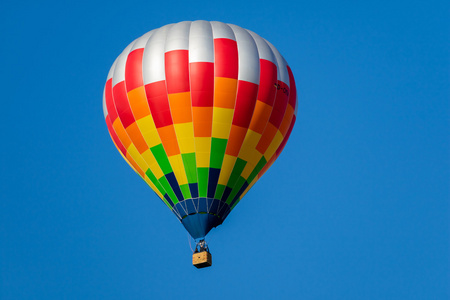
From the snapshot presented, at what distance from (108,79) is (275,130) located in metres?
4.98

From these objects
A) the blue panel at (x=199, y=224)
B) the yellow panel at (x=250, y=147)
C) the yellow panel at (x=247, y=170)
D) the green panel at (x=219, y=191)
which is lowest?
the blue panel at (x=199, y=224)

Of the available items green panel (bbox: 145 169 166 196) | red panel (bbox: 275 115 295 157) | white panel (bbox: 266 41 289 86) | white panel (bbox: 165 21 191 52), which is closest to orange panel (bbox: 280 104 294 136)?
red panel (bbox: 275 115 295 157)

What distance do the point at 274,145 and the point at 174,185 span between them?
3081mm

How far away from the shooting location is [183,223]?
84.6 feet

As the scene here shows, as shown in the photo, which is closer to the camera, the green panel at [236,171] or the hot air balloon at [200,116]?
the hot air balloon at [200,116]

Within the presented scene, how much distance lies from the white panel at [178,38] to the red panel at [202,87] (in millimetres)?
879

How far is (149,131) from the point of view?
26000mm

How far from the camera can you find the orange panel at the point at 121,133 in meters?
26.6

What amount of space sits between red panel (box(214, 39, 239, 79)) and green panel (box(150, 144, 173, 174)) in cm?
249

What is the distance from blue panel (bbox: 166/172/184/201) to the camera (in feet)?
84.6

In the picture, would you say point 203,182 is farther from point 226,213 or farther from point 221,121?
point 221,121

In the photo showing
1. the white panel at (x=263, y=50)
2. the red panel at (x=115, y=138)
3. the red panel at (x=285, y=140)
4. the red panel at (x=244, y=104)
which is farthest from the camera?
the red panel at (x=285, y=140)

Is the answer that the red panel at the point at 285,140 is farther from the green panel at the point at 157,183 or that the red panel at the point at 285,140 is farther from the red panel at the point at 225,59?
the green panel at the point at 157,183

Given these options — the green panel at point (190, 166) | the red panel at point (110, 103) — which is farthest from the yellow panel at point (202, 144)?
the red panel at point (110, 103)
